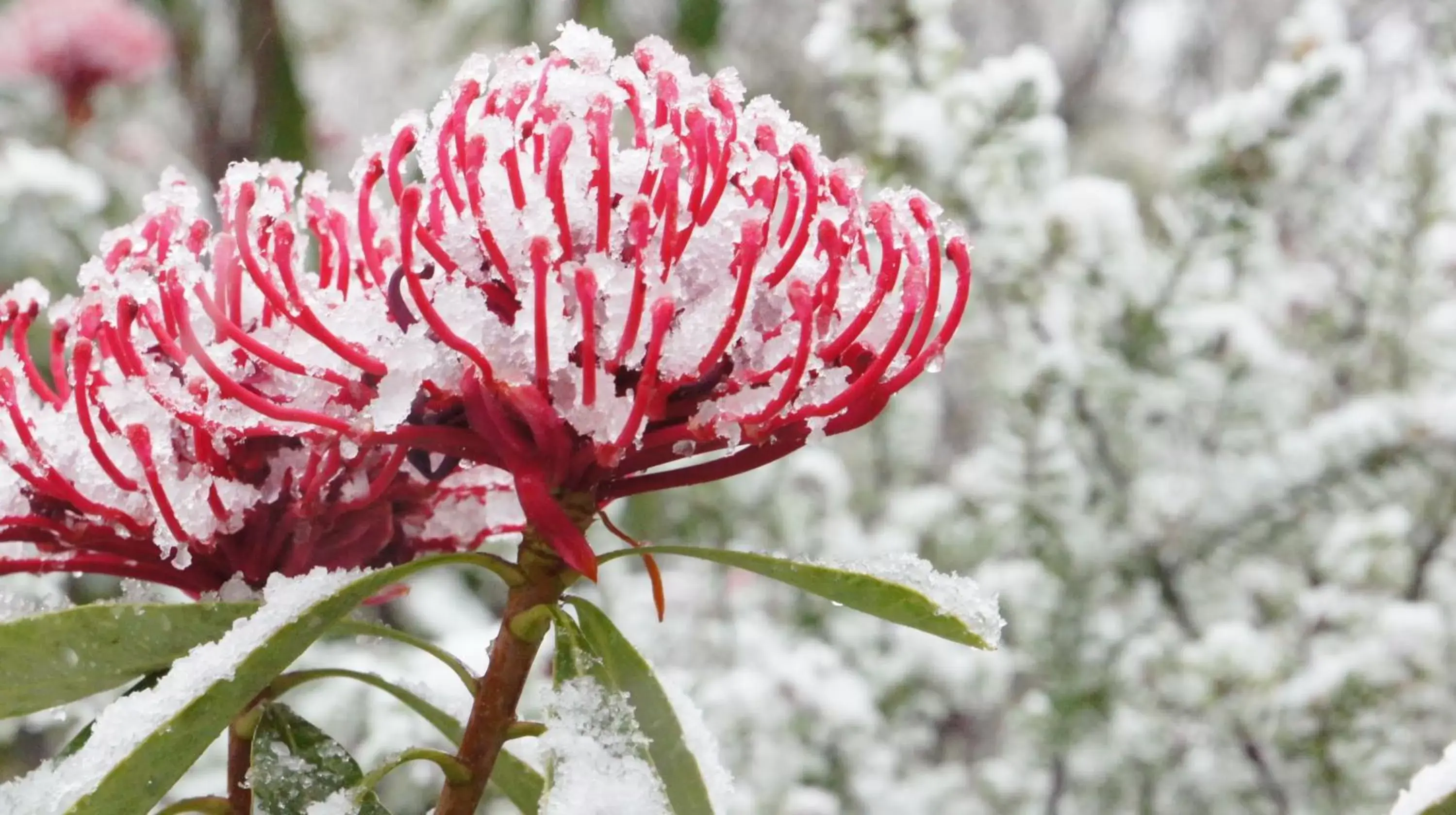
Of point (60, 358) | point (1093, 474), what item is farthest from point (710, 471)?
point (1093, 474)

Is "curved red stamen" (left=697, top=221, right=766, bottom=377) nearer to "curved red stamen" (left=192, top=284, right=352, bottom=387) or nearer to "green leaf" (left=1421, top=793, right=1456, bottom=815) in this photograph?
"curved red stamen" (left=192, top=284, right=352, bottom=387)

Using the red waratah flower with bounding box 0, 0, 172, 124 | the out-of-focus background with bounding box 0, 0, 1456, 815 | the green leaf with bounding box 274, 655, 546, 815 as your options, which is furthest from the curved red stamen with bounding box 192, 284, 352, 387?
the red waratah flower with bounding box 0, 0, 172, 124

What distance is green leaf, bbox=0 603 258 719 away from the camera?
20.4 inches

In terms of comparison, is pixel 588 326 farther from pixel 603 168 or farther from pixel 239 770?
pixel 239 770

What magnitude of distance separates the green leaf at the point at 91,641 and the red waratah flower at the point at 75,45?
2052 millimetres

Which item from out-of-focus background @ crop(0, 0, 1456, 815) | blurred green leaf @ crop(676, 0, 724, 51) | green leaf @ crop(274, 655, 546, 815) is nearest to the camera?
green leaf @ crop(274, 655, 546, 815)

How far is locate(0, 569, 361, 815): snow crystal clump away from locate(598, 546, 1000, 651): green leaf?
0.18 m

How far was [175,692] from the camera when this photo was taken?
495 millimetres

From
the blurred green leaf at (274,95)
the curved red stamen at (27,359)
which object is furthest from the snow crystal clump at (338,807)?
the blurred green leaf at (274,95)

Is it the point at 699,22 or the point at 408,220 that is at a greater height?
the point at 699,22

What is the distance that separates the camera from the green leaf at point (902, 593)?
546mm

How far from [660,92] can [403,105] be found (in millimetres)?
3475

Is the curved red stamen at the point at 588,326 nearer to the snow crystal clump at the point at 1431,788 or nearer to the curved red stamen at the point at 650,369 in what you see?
the curved red stamen at the point at 650,369

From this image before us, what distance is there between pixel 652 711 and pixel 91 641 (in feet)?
0.76
